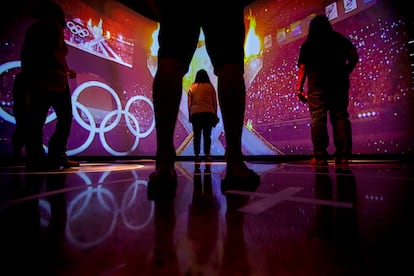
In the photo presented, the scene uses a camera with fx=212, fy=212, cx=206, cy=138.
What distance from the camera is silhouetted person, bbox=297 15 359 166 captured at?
1.97 meters

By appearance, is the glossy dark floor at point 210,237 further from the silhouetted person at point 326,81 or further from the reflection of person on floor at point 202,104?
the reflection of person on floor at point 202,104

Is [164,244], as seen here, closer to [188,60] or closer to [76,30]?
[188,60]

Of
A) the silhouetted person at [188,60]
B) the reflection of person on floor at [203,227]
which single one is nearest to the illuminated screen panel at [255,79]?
the silhouetted person at [188,60]

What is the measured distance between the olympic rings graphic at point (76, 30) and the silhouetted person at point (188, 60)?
477 cm

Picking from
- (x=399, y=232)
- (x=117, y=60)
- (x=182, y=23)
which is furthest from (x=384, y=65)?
(x=117, y=60)

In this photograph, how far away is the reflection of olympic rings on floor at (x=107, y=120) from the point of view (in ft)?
14.5

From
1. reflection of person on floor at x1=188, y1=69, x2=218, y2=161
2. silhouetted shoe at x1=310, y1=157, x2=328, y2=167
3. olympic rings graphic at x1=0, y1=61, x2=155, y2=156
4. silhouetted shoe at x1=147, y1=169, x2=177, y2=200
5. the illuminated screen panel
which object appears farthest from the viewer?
olympic rings graphic at x1=0, y1=61, x2=155, y2=156

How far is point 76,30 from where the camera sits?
15.0 feet

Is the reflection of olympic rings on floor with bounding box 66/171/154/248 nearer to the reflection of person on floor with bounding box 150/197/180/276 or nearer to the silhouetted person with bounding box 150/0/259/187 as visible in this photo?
the reflection of person on floor with bounding box 150/197/180/276

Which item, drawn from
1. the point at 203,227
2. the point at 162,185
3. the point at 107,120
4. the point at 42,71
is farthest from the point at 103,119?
the point at 203,227

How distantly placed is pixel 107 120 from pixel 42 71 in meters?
3.33

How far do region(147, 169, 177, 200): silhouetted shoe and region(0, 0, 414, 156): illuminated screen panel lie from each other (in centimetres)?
402

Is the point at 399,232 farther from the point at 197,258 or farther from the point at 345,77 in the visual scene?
the point at 345,77

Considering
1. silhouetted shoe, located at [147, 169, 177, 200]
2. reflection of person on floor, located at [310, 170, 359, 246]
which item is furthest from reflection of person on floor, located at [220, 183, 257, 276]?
silhouetted shoe, located at [147, 169, 177, 200]
